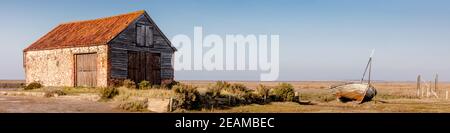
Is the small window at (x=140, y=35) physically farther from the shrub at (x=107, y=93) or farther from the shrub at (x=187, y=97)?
the shrub at (x=187, y=97)

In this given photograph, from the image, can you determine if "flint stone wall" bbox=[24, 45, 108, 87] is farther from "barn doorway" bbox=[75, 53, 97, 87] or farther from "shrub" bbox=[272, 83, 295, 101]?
"shrub" bbox=[272, 83, 295, 101]

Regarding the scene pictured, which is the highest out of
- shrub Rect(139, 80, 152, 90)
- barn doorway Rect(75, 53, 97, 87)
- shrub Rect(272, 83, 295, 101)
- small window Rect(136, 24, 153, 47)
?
small window Rect(136, 24, 153, 47)

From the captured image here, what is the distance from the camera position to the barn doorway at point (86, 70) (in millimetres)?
32500

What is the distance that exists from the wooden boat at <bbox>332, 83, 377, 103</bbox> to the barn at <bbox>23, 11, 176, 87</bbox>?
477 inches

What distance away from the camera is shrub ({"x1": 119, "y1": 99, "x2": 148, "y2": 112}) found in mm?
21953

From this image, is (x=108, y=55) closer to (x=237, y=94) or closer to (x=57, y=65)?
(x=57, y=65)

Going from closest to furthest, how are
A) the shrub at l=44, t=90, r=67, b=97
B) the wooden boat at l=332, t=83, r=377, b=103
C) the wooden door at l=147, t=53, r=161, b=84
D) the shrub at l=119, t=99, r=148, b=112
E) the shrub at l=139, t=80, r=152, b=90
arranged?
the shrub at l=119, t=99, r=148, b=112, the shrub at l=44, t=90, r=67, b=97, the shrub at l=139, t=80, r=152, b=90, the wooden boat at l=332, t=83, r=377, b=103, the wooden door at l=147, t=53, r=161, b=84

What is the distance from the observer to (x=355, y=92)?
106 ft

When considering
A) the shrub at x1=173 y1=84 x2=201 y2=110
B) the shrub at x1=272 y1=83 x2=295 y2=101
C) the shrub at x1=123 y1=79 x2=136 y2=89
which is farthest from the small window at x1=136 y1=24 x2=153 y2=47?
the shrub at x1=173 y1=84 x2=201 y2=110

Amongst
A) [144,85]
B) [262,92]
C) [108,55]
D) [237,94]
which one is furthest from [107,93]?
[262,92]
